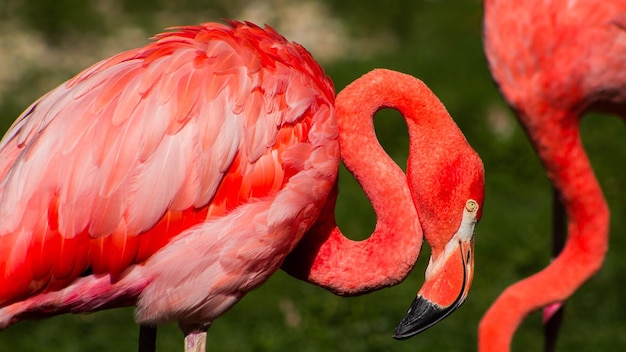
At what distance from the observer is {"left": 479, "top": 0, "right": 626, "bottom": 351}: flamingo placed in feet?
13.5

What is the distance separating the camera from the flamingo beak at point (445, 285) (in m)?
4.02

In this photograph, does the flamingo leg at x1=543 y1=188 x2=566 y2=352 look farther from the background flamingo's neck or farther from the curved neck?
the curved neck

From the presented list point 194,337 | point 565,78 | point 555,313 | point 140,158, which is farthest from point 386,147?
point 140,158

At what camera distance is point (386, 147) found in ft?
25.1

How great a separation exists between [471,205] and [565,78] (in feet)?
2.13

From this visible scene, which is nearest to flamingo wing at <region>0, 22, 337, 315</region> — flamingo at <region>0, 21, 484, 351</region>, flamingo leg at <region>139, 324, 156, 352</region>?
flamingo at <region>0, 21, 484, 351</region>

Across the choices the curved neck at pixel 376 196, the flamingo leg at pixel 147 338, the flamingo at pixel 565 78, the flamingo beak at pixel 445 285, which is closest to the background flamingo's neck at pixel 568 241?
the flamingo at pixel 565 78

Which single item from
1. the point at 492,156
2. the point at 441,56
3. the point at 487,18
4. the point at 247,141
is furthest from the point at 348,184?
the point at 247,141

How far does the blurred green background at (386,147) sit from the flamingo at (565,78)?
1.44 metres

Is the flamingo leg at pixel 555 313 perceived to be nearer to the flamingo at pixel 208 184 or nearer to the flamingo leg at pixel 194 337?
the flamingo at pixel 208 184

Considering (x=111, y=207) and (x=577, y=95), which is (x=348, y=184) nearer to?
(x=577, y=95)

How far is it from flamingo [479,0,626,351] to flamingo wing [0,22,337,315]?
2.93 feet

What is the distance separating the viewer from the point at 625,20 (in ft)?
13.7

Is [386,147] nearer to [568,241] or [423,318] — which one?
[568,241]
